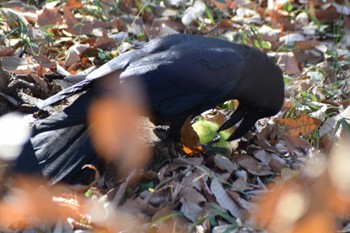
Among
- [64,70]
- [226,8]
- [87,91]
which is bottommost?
[226,8]

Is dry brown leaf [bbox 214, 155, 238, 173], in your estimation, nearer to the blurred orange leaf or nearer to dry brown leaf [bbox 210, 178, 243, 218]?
dry brown leaf [bbox 210, 178, 243, 218]

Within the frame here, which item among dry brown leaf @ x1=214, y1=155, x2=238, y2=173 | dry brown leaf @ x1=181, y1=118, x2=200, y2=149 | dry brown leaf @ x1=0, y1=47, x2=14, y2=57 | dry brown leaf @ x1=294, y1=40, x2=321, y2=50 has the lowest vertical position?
dry brown leaf @ x1=294, y1=40, x2=321, y2=50

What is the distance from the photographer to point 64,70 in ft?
15.0

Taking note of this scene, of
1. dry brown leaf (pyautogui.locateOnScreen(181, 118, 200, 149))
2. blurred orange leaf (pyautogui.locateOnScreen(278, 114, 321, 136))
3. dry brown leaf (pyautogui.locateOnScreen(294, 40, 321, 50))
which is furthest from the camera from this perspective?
dry brown leaf (pyautogui.locateOnScreen(294, 40, 321, 50))

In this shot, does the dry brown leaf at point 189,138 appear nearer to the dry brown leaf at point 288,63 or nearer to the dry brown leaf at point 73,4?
the dry brown leaf at point 288,63

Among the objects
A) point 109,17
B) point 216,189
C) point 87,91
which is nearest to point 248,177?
point 216,189

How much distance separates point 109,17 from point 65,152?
243cm

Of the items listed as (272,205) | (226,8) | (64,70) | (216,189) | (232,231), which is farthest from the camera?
(226,8)

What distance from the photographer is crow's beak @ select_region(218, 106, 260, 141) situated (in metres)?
4.09

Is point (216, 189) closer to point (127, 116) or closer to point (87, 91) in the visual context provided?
point (127, 116)

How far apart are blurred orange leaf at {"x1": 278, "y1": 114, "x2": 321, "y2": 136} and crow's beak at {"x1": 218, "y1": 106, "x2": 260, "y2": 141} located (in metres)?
0.29

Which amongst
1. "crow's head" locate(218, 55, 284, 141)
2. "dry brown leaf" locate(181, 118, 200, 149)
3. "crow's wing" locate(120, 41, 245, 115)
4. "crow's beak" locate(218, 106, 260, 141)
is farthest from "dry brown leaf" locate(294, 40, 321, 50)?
"dry brown leaf" locate(181, 118, 200, 149)

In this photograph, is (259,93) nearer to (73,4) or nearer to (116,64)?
(116,64)

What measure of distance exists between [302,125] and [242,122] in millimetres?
458
